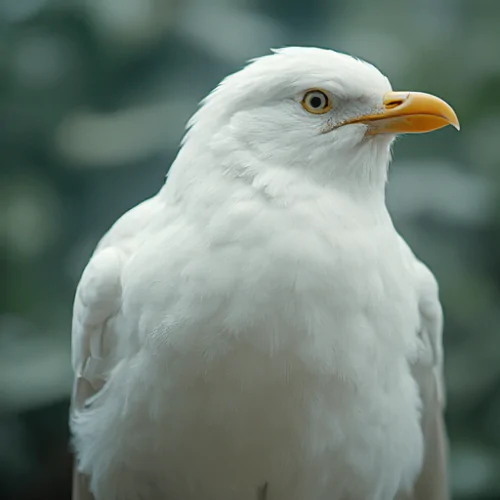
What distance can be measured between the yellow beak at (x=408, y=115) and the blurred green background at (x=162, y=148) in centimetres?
92

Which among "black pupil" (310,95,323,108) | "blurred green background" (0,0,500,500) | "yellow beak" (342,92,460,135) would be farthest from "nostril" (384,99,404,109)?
"blurred green background" (0,0,500,500)

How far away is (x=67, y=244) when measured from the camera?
2.35 metres

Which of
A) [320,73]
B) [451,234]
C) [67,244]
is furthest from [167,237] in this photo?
[451,234]

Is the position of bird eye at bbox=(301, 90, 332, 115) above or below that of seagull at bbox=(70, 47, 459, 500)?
above

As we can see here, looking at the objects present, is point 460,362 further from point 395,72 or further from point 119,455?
point 119,455

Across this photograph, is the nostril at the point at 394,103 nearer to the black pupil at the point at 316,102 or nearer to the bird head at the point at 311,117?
the bird head at the point at 311,117

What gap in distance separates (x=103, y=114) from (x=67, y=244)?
40 cm

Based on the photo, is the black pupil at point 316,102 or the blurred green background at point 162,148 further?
the blurred green background at point 162,148

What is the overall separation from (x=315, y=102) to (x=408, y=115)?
0.53ft

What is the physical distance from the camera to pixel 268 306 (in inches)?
49.7

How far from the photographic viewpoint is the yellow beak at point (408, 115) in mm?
1366

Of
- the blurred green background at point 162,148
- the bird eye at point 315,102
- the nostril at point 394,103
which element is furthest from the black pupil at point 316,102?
the blurred green background at point 162,148

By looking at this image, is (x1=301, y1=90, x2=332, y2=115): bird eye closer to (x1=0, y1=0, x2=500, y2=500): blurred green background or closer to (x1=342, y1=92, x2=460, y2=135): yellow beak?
(x1=342, y1=92, x2=460, y2=135): yellow beak

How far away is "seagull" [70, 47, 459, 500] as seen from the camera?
1.28 meters
